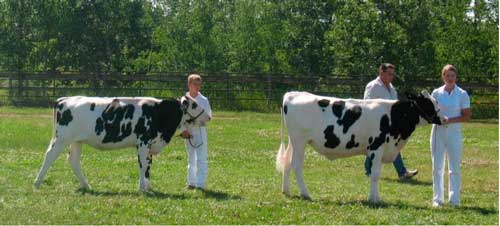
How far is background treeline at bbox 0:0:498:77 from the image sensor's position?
45.6m

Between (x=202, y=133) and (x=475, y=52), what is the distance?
3469cm

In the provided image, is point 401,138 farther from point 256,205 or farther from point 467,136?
point 467,136

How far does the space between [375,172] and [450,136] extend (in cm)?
135

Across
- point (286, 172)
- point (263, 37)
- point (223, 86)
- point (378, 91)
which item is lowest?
point (286, 172)

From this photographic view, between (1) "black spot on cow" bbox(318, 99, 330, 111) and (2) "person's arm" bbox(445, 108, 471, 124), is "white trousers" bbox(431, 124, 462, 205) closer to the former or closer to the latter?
(2) "person's arm" bbox(445, 108, 471, 124)

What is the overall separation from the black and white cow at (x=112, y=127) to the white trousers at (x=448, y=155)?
4.69m

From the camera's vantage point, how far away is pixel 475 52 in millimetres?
46656

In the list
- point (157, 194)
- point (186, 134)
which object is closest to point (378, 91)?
point (186, 134)

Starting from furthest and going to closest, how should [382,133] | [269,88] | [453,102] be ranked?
[269,88] → [382,133] → [453,102]

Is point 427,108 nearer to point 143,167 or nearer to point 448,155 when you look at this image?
point 448,155

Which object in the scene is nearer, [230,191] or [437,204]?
[437,204]

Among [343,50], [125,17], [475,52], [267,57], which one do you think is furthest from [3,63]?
[475,52]

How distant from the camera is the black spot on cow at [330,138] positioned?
13.7 metres

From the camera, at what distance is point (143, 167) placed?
14297mm
